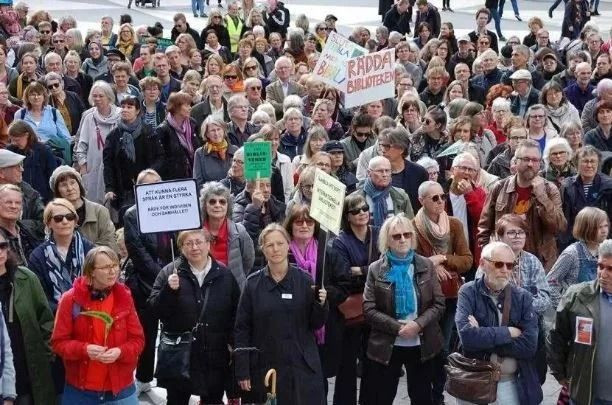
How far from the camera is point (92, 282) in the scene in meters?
7.31

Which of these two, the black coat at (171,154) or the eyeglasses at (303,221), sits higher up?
the eyeglasses at (303,221)

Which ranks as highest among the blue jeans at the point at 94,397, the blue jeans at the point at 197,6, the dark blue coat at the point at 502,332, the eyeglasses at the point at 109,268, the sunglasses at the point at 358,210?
the eyeglasses at the point at 109,268

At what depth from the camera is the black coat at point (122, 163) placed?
1123cm

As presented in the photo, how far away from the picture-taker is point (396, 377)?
816 cm

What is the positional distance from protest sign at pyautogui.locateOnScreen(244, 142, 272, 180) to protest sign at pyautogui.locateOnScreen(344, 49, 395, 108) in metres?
3.12

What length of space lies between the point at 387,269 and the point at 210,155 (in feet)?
10.8

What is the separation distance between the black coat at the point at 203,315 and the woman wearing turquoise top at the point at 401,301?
94 cm

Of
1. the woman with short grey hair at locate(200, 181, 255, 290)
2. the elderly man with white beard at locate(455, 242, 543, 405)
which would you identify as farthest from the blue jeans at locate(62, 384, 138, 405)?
the elderly man with white beard at locate(455, 242, 543, 405)

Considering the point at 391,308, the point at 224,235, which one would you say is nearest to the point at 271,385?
the point at 391,308

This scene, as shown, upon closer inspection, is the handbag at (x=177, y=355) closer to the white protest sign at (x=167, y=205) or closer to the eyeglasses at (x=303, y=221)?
the white protest sign at (x=167, y=205)

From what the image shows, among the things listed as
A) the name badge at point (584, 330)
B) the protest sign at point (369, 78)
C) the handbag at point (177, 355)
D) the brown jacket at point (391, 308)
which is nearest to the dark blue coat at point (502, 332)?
the name badge at point (584, 330)

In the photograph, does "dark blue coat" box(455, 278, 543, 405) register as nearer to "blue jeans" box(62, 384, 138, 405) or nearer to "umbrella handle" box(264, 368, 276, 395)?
"umbrella handle" box(264, 368, 276, 395)

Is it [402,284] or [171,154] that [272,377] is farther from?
[171,154]

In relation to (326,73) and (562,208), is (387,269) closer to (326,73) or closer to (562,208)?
(562,208)
